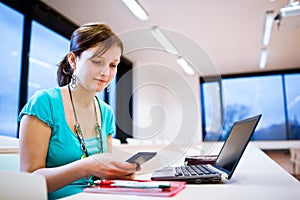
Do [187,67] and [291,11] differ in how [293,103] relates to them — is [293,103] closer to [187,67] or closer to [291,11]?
[291,11]

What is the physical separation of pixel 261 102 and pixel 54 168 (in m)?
6.23

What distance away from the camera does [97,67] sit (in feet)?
2.38

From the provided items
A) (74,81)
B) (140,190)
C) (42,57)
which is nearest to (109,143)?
(74,81)

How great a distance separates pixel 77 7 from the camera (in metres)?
3.21

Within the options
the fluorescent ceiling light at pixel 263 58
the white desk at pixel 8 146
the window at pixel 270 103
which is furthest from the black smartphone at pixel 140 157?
the window at pixel 270 103

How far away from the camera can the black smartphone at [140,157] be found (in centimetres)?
66

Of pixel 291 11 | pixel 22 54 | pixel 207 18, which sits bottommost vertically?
pixel 22 54

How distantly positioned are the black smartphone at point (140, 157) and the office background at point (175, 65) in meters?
0.06

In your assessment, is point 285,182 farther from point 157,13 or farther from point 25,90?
point 157,13

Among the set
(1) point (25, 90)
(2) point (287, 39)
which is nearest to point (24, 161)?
(1) point (25, 90)

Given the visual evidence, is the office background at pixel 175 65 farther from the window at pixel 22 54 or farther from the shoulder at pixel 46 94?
the shoulder at pixel 46 94

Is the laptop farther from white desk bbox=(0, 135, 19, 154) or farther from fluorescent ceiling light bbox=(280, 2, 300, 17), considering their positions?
fluorescent ceiling light bbox=(280, 2, 300, 17)

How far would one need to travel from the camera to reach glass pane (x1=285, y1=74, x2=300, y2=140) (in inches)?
239

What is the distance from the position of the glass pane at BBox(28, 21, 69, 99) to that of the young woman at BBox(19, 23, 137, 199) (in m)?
2.21
